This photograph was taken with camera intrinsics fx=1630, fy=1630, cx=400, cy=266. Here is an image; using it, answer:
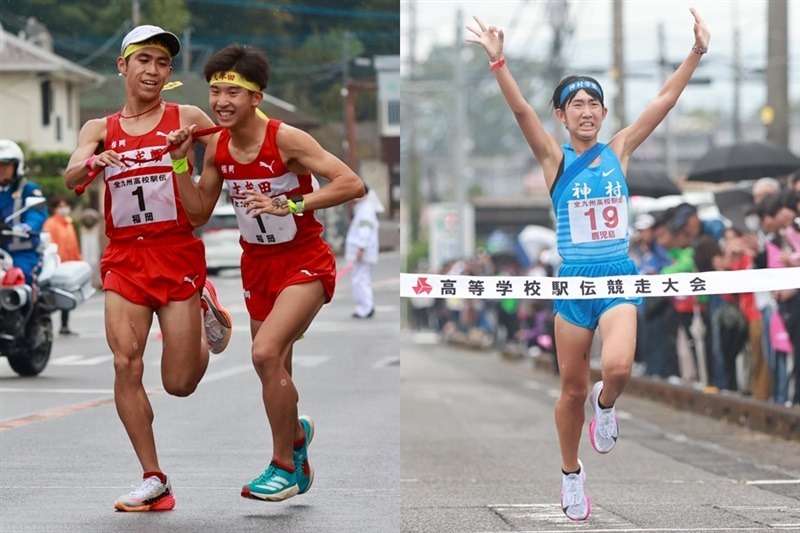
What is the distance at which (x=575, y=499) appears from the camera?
7.68 meters

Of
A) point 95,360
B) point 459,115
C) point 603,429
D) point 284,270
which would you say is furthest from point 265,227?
point 459,115

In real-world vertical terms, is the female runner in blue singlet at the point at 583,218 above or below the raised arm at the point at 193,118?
below

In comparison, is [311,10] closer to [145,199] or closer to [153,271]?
[145,199]

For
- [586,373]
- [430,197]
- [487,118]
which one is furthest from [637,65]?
[487,118]

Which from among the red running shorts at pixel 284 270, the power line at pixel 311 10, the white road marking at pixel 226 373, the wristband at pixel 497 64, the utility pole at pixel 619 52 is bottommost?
the white road marking at pixel 226 373

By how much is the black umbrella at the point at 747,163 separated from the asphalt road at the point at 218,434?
8.72m

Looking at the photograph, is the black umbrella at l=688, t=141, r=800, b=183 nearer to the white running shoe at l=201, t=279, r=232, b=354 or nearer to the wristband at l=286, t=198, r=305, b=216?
the white running shoe at l=201, t=279, r=232, b=354

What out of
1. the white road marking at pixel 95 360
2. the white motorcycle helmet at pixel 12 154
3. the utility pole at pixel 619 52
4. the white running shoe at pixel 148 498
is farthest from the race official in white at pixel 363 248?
the utility pole at pixel 619 52

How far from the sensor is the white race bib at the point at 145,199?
7.59 m

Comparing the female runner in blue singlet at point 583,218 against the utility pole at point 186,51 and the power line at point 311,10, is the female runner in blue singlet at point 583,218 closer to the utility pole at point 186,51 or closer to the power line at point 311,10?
the power line at point 311,10

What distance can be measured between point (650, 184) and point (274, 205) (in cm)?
1283

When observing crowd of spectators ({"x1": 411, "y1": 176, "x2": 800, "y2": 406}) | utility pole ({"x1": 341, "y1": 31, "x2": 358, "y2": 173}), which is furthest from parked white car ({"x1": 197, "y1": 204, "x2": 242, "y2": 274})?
crowd of spectators ({"x1": 411, "y1": 176, "x2": 800, "y2": 406})

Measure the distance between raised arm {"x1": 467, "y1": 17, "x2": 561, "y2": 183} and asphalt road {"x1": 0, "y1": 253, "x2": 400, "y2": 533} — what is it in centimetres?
185

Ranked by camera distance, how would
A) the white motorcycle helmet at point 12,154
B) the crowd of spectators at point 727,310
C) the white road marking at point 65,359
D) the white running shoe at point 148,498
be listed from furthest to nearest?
the crowd of spectators at point 727,310, the white road marking at point 65,359, the white motorcycle helmet at point 12,154, the white running shoe at point 148,498
